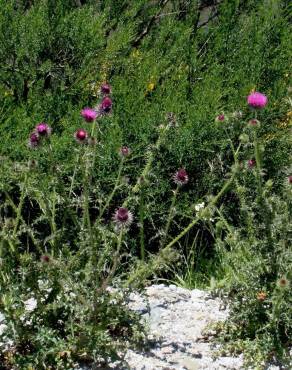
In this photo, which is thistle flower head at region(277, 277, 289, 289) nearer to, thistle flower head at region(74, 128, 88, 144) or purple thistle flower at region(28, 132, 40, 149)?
thistle flower head at region(74, 128, 88, 144)

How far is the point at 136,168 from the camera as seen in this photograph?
189 inches

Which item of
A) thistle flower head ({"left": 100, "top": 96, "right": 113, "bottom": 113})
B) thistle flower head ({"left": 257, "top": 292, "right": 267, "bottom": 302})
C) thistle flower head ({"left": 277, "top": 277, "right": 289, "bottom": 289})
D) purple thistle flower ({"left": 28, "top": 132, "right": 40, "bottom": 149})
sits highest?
thistle flower head ({"left": 100, "top": 96, "right": 113, "bottom": 113})

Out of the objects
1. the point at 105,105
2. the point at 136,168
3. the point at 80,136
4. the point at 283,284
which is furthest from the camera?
the point at 136,168

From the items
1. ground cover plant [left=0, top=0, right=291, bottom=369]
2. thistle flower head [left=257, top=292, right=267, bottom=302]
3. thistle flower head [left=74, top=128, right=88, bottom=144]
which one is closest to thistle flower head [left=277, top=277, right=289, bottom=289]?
ground cover plant [left=0, top=0, right=291, bottom=369]

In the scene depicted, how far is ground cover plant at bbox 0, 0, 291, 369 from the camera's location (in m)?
3.16

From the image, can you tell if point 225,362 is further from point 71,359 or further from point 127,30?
point 127,30

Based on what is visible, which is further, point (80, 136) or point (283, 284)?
point (80, 136)

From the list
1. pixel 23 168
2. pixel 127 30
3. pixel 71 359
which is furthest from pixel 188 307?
pixel 127 30

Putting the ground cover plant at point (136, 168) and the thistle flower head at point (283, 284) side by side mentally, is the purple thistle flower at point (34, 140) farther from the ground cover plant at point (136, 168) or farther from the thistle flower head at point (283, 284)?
the thistle flower head at point (283, 284)

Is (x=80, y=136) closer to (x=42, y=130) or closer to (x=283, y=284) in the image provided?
(x=42, y=130)

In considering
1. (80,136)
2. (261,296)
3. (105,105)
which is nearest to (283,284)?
(261,296)

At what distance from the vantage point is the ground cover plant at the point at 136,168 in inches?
125

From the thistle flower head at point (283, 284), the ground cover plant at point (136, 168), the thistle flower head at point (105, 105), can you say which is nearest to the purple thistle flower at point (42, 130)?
the ground cover plant at point (136, 168)

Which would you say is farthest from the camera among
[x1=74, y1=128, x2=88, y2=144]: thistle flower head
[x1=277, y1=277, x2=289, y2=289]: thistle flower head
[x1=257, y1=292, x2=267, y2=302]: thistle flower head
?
[x1=257, y1=292, x2=267, y2=302]: thistle flower head
